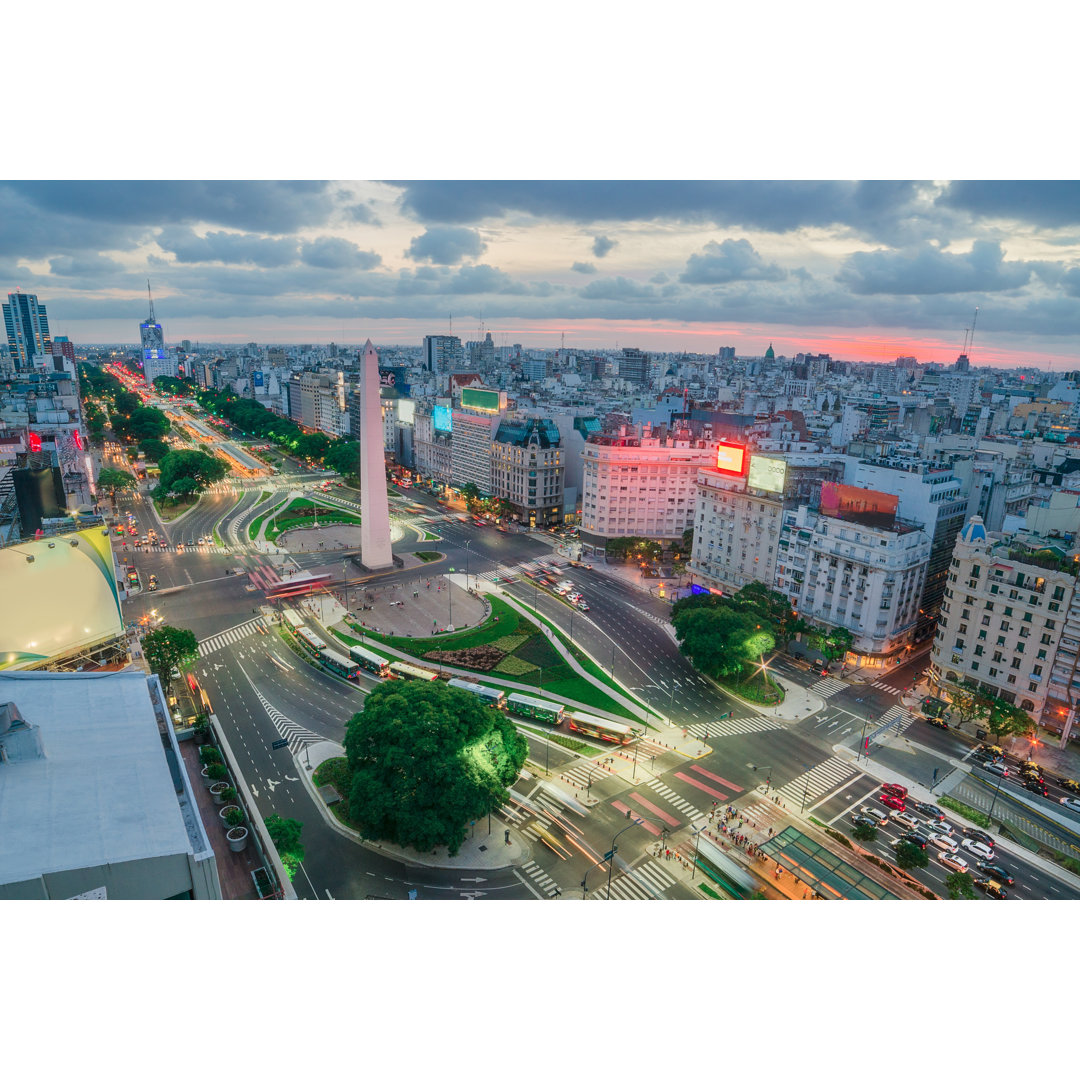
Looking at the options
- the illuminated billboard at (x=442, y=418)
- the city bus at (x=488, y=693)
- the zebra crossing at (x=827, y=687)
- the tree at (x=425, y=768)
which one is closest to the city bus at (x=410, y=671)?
the city bus at (x=488, y=693)

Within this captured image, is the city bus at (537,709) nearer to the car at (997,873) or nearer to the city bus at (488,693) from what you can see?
the city bus at (488,693)

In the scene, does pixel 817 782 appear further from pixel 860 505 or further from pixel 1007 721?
pixel 860 505

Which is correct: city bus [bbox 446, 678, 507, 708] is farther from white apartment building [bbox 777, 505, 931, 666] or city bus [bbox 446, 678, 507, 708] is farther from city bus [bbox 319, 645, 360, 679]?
white apartment building [bbox 777, 505, 931, 666]

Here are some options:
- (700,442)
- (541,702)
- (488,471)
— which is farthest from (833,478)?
(488,471)


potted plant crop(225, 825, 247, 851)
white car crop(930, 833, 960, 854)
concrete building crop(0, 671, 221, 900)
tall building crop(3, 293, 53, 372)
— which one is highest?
tall building crop(3, 293, 53, 372)

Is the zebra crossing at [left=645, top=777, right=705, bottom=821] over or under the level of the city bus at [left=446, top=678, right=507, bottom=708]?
under

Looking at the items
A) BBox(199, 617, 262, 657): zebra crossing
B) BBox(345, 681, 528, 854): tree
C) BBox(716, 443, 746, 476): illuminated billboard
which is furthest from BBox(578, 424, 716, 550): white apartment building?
BBox(345, 681, 528, 854): tree
